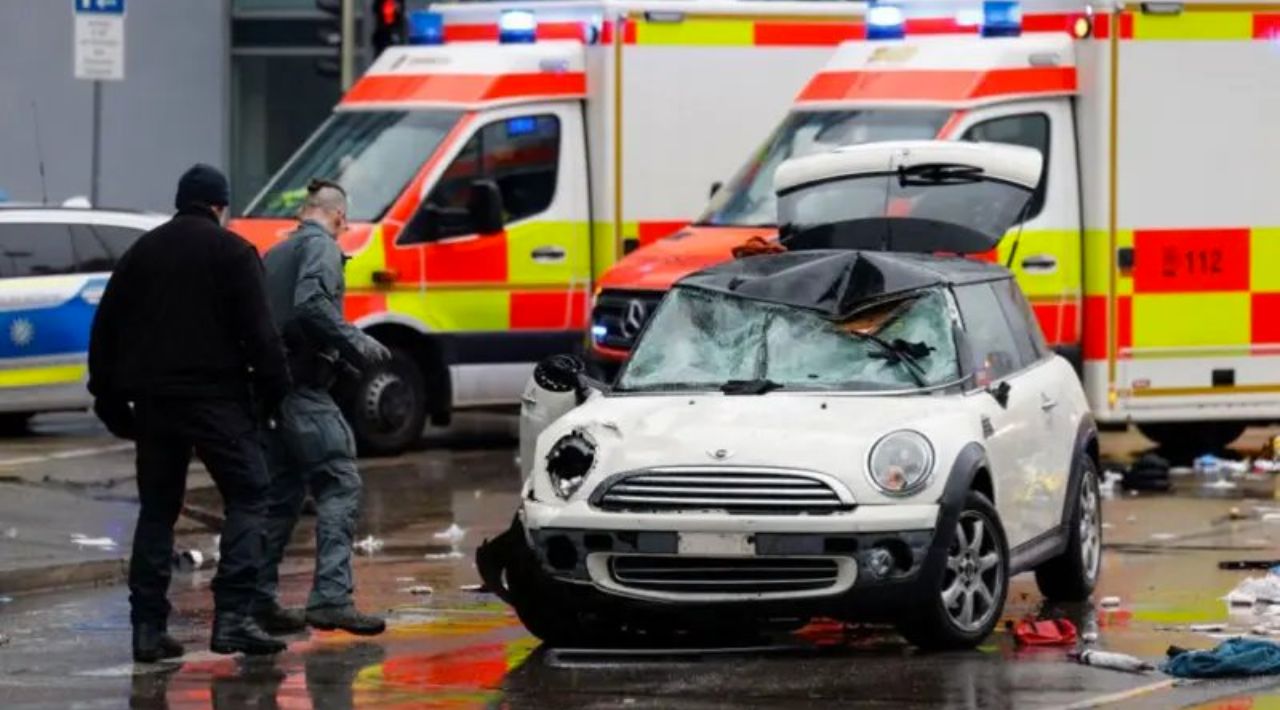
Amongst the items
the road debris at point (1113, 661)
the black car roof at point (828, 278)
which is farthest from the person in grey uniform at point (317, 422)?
the road debris at point (1113, 661)

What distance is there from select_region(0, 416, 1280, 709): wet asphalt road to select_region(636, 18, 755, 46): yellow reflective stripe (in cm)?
563

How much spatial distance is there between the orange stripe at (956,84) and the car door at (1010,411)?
5.43 m

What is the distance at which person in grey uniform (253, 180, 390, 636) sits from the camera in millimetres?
10961

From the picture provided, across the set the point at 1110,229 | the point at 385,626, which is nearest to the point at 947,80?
the point at 1110,229

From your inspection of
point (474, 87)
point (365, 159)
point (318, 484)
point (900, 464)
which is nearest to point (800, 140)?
point (474, 87)

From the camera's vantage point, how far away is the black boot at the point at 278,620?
1108 centimetres

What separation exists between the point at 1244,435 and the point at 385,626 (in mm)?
10810

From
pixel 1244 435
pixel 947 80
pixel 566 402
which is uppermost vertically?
pixel 947 80

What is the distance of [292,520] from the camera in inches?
444

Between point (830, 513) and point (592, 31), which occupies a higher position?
point (592, 31)

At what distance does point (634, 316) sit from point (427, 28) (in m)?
3.63

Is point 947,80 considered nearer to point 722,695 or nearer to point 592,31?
point 592,31

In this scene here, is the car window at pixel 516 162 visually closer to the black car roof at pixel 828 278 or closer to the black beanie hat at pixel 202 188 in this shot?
the black car roof at pixel 828 278

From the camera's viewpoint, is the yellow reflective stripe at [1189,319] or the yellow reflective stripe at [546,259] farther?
the yellow reflective stripe at [546,259]
